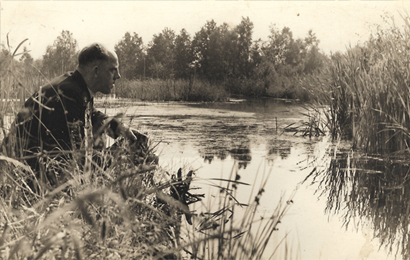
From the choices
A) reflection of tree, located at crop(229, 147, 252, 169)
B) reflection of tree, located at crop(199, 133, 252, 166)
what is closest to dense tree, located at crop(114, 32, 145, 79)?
reflection of tree, located at crop(199, 133, 252, 166)

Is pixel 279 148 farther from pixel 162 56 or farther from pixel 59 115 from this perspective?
pixel 162 56

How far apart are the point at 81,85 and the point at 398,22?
3.78m

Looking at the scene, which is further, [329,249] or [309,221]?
[309,221]

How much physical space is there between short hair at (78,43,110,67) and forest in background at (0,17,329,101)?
22.4 feet

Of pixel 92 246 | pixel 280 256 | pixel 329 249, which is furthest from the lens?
pixel 329 249

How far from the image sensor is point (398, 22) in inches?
185

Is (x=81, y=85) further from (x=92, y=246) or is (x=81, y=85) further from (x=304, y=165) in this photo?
(x=304, y=165)

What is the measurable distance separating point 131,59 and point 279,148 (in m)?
11.9

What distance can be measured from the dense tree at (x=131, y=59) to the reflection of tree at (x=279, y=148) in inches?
347

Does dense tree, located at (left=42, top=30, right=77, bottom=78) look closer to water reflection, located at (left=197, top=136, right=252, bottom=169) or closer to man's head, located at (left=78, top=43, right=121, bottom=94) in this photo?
man's head, located at (left=78, top=43, right=121, bottom=94)

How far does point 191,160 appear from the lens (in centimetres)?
453

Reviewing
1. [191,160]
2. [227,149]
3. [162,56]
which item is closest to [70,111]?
[191,160]

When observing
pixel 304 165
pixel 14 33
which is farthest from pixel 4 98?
pixel 304 165

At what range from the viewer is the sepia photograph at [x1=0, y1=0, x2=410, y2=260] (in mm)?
1771
